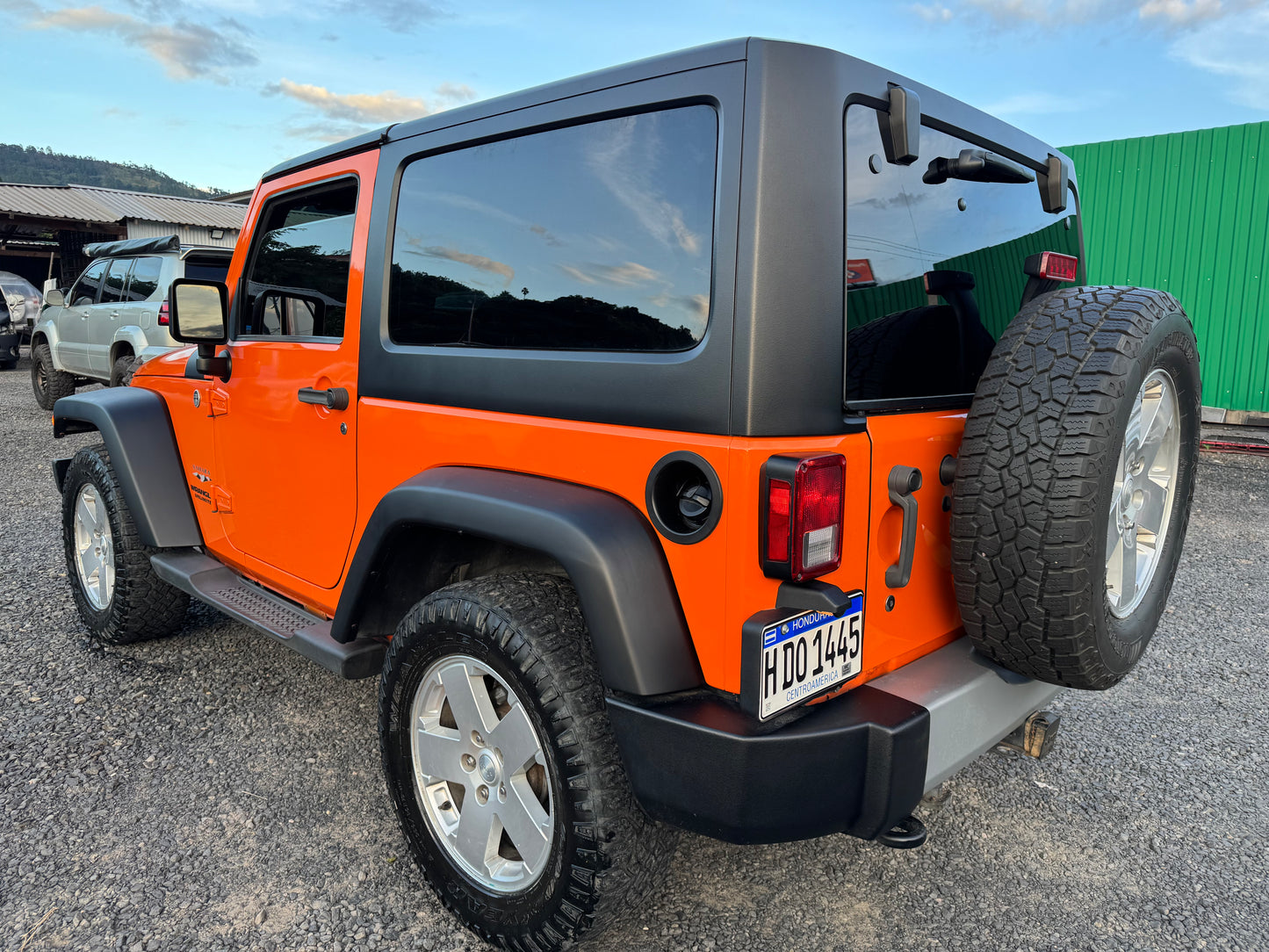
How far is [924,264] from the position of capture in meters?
1.98

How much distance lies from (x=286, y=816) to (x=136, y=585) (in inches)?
59.5

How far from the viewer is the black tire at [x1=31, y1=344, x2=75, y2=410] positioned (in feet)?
37.8

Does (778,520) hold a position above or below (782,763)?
above

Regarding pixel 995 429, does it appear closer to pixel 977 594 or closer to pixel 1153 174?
pixel 977 594

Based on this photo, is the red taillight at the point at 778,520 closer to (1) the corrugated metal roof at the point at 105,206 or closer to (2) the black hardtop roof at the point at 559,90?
(2) the black hardtop roof at the point at 559,90

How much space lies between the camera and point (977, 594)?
1846 millimetres

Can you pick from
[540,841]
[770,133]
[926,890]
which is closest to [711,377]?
[770,133]

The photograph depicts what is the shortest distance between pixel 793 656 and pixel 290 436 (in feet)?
6.18

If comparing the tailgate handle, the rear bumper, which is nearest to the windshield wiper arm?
the tailgate handle

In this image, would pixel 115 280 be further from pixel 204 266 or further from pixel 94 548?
pixel 94 548

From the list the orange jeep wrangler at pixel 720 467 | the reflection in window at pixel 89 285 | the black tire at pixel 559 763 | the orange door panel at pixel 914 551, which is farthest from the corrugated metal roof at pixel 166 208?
the orange door panel at pixel 914 551

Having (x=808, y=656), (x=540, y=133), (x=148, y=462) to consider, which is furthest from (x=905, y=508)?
(x=148, y=462)

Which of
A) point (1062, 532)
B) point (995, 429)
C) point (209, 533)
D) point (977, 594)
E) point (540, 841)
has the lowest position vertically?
point (540, 841)

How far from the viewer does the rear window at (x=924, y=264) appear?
1.77m
